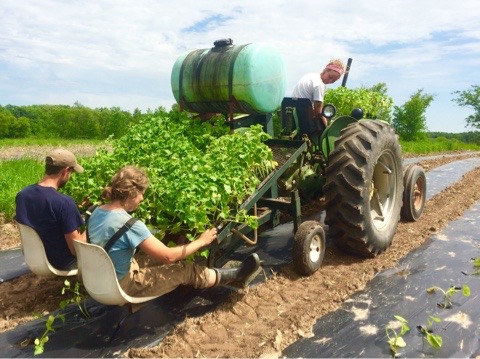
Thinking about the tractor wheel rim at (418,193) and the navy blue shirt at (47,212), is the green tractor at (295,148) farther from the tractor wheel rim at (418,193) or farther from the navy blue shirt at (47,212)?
the tractor wheel rim at (418,193)

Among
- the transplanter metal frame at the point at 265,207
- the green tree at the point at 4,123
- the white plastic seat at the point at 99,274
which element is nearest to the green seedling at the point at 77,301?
the white plastic seat at the point at 99,274

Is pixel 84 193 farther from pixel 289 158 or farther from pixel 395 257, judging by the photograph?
pixel 395 257

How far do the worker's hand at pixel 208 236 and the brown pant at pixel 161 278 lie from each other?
28cm

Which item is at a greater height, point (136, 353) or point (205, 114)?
point (205, 114)

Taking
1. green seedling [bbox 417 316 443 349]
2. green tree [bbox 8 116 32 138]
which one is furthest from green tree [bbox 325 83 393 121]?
green tree [bbox 8 116 32 138]

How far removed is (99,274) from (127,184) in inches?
23.0

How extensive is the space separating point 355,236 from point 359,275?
14.8 inches

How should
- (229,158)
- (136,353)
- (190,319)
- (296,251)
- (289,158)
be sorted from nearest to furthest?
(136,353), (190,319), (229,158), (296,251), (289,158)

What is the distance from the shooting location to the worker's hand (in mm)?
3065

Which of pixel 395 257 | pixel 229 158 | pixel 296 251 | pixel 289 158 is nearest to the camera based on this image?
pixel 229 158

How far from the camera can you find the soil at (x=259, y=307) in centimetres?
293

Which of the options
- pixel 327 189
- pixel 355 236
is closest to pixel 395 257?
pixel 355 236

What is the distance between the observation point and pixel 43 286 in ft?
12.9

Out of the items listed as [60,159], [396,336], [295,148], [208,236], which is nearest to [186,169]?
[208,236]
